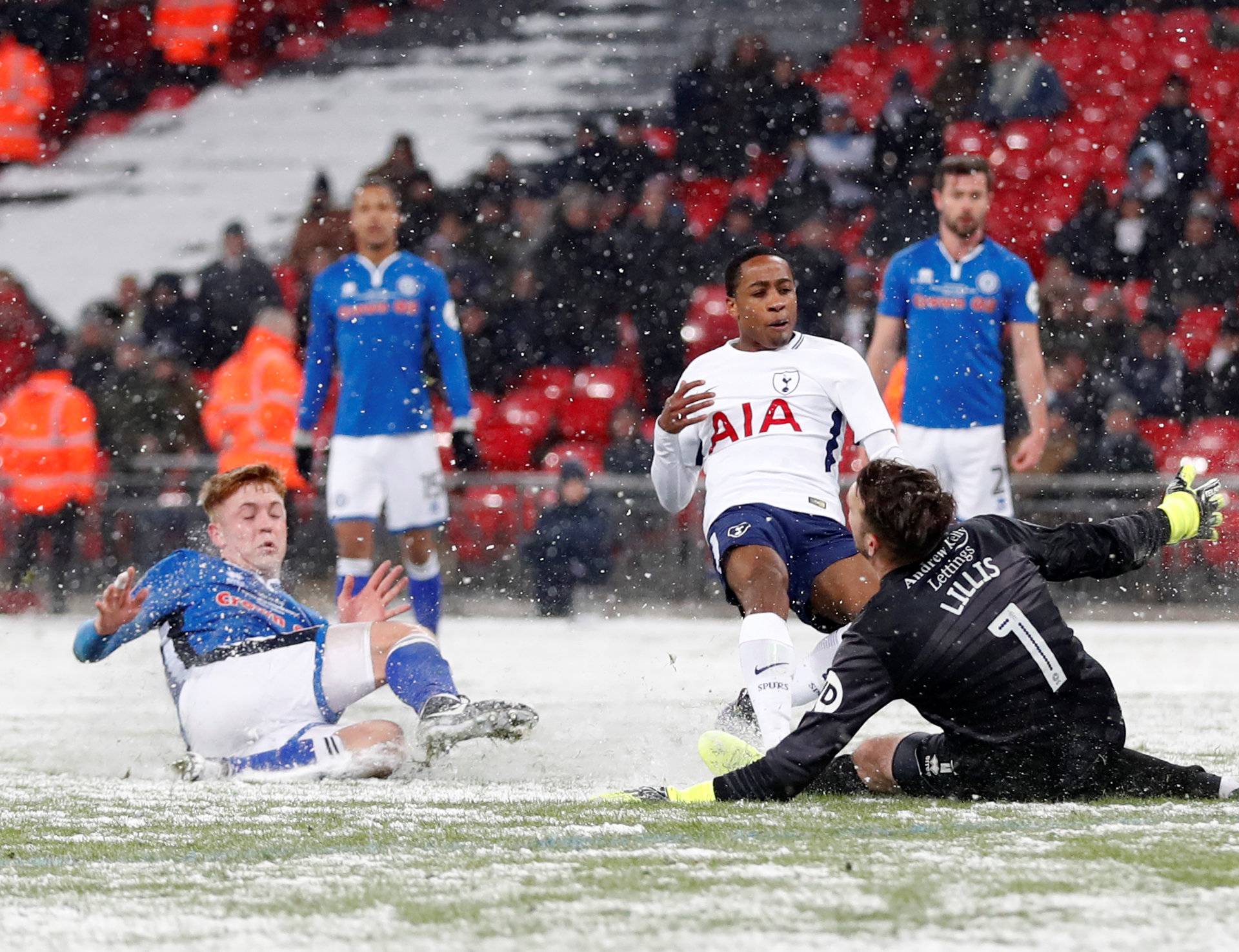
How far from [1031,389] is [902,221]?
562 centimetres

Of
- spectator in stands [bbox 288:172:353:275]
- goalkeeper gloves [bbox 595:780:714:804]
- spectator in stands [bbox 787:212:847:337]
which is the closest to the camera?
goalkeeper gloves [bbox 595:780:714:804]

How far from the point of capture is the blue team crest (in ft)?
18.2

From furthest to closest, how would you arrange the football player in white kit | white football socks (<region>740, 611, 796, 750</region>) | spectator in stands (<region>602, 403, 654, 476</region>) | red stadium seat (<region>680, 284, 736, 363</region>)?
red stadium seat (<region>680, 284, 736, 363</region>), spectator in stands (<region>602, 403, 654, 476</region>), the football player in white kit, white football socks (<region>740, 611, 796, 750</region>)

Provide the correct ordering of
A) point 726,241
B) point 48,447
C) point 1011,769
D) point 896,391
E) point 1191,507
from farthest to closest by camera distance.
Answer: point 726,241 → point 48,447 → point 896,391 → point 1191,507 → point 1011,769

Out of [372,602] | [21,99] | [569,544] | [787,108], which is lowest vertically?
[372,602]

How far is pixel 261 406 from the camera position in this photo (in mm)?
11648

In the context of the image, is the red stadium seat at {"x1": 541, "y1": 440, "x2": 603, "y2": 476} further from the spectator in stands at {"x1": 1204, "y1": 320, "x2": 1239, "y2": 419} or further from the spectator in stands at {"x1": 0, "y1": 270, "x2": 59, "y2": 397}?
the spectator in stands at {"x1": 0, "y1": 270, "x2": 59, "y2": 397}

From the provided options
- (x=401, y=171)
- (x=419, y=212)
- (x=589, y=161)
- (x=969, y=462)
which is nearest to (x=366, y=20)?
(x=401, y=171)

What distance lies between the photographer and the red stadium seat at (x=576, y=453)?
504 inches

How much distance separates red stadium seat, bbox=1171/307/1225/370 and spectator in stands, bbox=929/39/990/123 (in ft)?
9.37

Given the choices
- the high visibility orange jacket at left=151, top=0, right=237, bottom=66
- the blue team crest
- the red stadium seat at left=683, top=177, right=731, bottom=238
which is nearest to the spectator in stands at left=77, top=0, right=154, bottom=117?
the high visibility orange jacket at left=151, top=0, right=237, bottom=66

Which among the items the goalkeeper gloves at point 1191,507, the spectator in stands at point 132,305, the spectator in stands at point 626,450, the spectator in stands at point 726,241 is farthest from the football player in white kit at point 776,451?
the spectator in stands at point 132,305

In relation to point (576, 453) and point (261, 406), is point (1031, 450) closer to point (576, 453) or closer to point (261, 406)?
point (576, 453)

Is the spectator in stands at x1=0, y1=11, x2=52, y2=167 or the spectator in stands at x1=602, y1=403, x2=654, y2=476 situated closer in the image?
the spectator in stands at x1=602, y1=403, x2=654, y2=476
